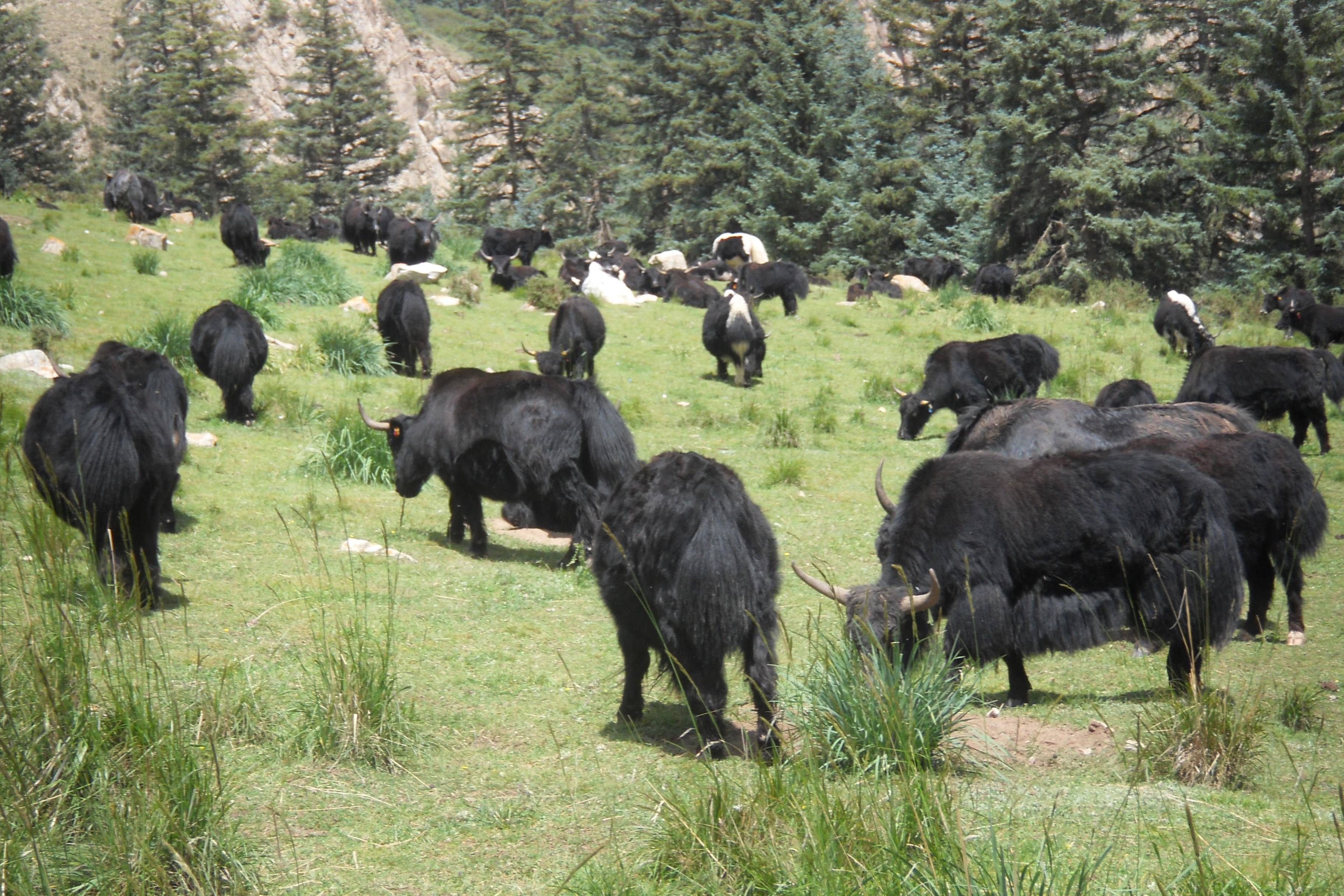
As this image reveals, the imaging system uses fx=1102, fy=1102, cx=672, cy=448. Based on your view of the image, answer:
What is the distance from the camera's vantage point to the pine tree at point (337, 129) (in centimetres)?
5162

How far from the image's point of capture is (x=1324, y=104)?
28594 millimetres

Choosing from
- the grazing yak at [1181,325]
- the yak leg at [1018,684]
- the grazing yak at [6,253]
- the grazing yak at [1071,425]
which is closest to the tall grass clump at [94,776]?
the yak leg at [1018,684]

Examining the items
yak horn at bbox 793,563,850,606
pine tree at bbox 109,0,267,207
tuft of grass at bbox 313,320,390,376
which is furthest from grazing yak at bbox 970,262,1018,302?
pine tree at bbox 109,0,267,207

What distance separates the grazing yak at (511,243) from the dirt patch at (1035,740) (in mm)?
26396

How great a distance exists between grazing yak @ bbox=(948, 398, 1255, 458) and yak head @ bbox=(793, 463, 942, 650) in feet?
10.9

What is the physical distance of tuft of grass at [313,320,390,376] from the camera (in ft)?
52.2

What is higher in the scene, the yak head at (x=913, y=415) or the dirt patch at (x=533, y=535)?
the yak head at (x=913, y=415)

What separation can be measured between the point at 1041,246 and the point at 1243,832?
103 feet

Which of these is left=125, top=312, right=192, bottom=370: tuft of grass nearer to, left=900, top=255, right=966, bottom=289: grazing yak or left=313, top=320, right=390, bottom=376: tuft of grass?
left=313, top=320, right=390, bottom=376: tuft of grass

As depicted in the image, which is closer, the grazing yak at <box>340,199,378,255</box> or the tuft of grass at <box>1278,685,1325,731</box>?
the tuft of grass at <box>1278,685,1325,731</box>

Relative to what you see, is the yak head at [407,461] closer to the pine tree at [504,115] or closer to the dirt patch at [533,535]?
the dirt patch at [533,535]

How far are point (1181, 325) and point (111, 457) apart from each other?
66.1ft

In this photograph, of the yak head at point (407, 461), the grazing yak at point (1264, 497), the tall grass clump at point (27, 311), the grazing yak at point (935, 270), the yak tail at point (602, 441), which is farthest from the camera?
the grazing yak at point (935, 270)

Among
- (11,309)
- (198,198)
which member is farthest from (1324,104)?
(198,198)
